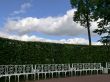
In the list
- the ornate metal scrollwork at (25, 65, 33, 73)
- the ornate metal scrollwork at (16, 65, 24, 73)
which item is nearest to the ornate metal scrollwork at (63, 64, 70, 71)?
the ornate metal scrollwork at (25, 65, 33, 73)

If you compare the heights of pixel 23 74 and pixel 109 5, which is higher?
pixel 109 5

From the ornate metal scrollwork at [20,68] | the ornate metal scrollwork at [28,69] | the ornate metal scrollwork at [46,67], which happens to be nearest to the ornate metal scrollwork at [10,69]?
the ornate metal scrollwork at [20,68]

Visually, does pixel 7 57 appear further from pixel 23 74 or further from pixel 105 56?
pixel 105 56

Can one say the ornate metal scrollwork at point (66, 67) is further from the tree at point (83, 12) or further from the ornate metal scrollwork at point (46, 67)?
the tree at point (83, 12)

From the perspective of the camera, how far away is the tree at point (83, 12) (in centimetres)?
4003

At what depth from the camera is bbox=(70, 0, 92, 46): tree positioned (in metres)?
40.0

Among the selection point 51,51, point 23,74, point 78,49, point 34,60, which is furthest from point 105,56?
point 23,74

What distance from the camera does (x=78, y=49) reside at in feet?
96.4

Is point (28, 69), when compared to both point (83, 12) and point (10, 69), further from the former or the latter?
point (83, 12)

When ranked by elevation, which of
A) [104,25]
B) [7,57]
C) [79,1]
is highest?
[79,1]

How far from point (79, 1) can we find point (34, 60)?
54.7 ft

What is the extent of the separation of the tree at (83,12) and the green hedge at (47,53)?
9.12 meters

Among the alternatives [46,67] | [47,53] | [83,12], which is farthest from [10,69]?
[83,12]

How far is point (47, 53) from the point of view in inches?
1045
